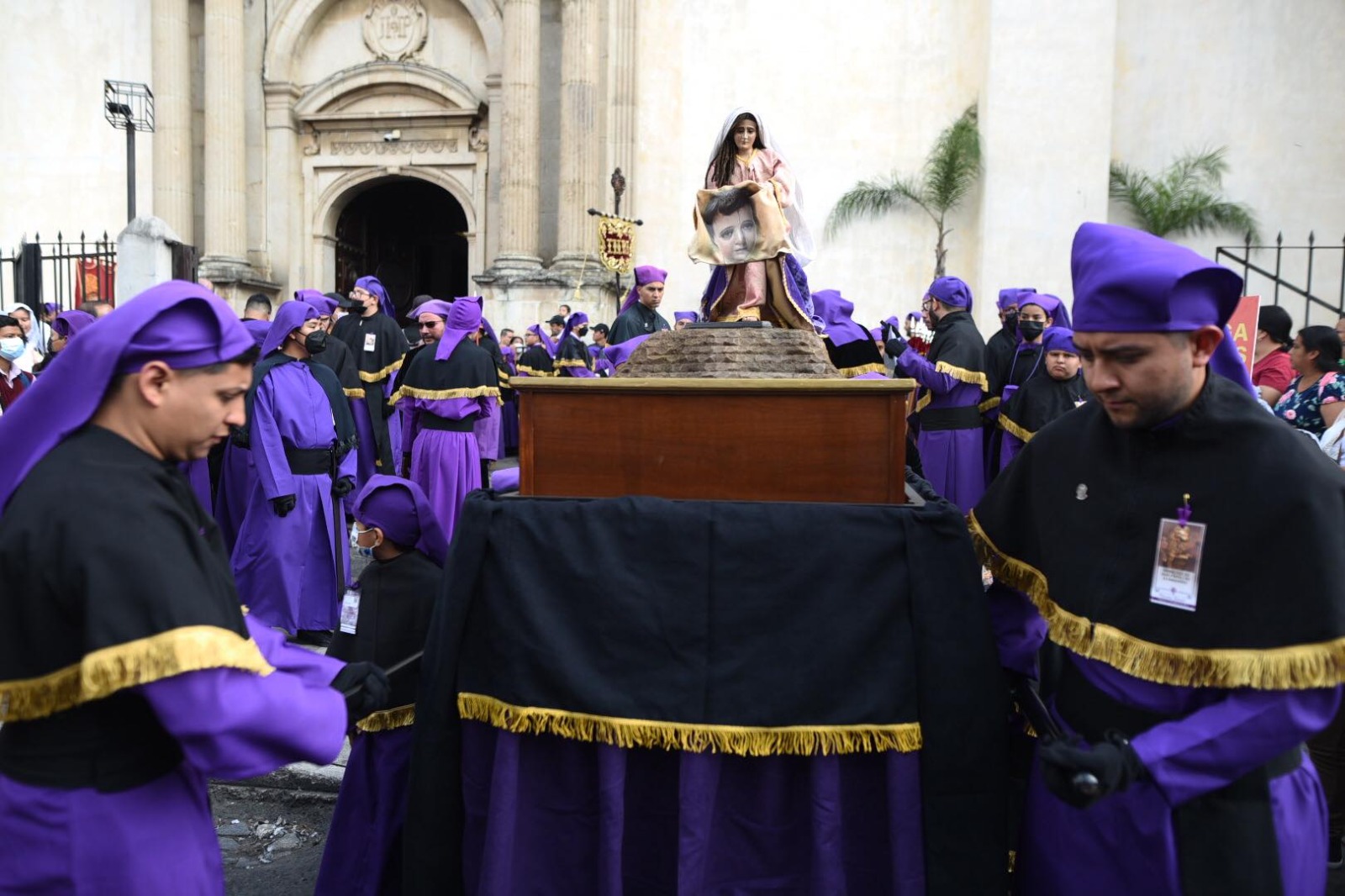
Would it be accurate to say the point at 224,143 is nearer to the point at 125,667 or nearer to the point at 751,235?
the point at 751,235

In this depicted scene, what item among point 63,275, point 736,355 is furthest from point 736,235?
point 63,275

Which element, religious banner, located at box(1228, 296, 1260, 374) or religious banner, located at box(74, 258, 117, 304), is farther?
religious banner, located at box(74, 258, 117, 304)

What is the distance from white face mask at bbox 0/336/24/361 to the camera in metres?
8.22

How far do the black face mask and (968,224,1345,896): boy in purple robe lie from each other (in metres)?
6.07

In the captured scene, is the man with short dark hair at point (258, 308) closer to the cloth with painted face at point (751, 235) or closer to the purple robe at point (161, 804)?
the cloth with painted face at point (751, 235)

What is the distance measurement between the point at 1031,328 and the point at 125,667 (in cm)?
748

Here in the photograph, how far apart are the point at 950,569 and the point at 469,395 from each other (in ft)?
20.1

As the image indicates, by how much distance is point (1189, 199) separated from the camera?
16078 millimetres

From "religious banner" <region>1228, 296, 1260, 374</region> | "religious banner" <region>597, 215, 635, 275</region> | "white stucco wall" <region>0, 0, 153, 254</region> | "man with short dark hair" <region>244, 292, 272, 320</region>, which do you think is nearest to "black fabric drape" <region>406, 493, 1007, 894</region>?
"religious banner" <region>1228, 296, 1260, 374</region>

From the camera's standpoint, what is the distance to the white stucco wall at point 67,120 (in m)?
18.7

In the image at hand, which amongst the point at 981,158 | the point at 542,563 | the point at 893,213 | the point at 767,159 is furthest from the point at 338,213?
the point at 542,563

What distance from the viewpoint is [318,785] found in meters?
4.65

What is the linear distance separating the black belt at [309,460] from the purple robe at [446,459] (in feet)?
5.12

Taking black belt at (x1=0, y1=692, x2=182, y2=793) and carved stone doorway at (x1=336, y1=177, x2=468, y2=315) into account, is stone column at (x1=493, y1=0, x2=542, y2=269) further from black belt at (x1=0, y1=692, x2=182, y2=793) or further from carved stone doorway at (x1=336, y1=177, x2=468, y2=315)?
black belt at (x1=0, y1=692, x2=182, y2=793)
